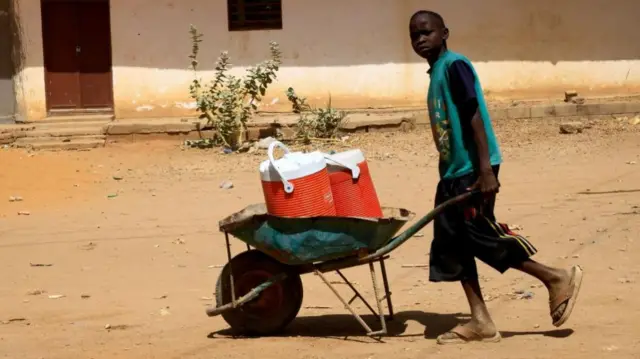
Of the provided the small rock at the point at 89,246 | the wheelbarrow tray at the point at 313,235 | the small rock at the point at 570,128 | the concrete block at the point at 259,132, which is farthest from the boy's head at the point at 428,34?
the concrete block at the point at 259,132

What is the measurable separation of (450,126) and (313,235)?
880 millimetres

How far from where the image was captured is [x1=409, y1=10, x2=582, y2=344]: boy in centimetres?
501

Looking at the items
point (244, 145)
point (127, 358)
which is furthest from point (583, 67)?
point (127, 358)

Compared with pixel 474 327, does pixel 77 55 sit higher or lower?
higher

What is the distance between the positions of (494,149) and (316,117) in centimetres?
885

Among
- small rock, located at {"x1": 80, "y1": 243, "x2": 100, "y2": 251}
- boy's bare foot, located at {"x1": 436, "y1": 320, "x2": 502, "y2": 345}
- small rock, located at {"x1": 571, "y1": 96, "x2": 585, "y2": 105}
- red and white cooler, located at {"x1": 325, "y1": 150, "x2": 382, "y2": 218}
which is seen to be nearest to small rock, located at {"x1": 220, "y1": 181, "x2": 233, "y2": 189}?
small rock, located at {"x1": 80, "y1": 243, "x2": 100, "y2": 251}

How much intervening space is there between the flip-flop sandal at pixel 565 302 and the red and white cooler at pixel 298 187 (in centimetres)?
123

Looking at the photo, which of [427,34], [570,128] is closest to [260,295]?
[427,34]

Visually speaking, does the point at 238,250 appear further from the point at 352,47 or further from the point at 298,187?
the point at 352,47

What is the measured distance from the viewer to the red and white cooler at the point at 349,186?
17.8 feet

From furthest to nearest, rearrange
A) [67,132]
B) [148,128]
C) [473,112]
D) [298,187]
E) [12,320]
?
[67,132]
[148,128]
[12,320]
[298,187]
[473,112]

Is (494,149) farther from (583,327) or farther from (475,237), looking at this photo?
(583,327)

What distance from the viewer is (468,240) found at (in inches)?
201

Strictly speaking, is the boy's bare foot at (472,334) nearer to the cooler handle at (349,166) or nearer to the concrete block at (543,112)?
the cooler handle at (349,166)
